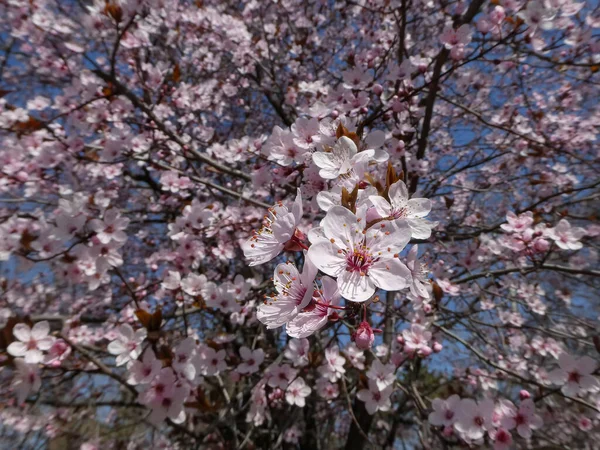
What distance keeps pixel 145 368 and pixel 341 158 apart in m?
1.42

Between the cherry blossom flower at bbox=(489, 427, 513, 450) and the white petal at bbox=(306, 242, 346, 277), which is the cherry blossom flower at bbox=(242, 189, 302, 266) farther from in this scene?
the cherry blossom flower at bbox=(489, 427, 513, 450)

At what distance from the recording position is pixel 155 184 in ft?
15.0

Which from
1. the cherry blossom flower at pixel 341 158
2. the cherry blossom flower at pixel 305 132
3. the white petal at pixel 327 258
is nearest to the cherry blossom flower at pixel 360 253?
the white petal at pixel 327 258

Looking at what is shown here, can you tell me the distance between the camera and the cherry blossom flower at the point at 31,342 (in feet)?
5.37

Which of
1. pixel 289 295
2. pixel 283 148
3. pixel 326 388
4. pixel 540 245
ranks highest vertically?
pixel 540 245

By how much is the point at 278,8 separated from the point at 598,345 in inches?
200

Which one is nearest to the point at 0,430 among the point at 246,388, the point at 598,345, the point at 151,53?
the point at 246,388

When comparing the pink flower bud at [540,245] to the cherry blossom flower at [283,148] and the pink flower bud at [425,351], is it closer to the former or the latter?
the pink flower bud at [425,351]

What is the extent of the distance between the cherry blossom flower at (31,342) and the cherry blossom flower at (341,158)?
1621 millimetres

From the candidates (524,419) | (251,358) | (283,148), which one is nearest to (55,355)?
(251,358)

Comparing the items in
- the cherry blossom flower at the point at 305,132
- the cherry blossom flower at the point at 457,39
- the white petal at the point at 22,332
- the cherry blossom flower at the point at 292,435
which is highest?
the cherry blossom flower at the point at 457,39

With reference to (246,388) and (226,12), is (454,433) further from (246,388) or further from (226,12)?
(226,12)

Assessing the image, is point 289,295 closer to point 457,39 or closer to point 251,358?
point 251,358

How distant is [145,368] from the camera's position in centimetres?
173
